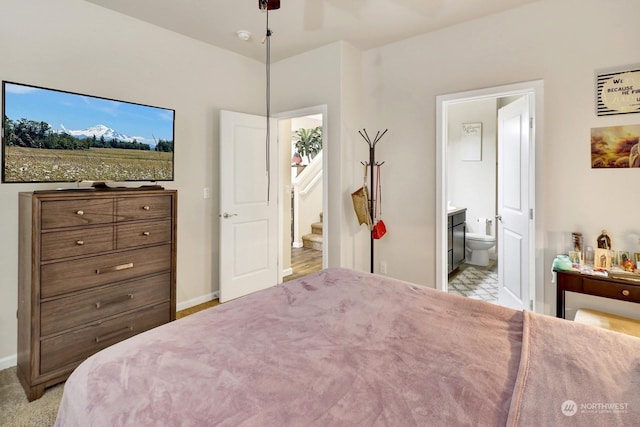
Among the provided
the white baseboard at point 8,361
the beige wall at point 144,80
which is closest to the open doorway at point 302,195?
the beige wall at point 144,80

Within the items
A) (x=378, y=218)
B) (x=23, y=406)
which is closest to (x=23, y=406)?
(x=23, y=406)

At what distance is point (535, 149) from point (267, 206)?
2.73 m

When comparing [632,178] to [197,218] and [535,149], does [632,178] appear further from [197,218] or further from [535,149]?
[197,218]

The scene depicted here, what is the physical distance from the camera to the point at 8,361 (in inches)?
94.7

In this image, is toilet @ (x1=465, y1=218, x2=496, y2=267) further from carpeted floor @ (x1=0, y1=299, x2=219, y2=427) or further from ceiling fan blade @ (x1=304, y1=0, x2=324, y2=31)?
carpeted floor @ (x1=0, y1=299, x2=219, y2=427)

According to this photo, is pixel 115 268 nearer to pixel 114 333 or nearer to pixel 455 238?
pixel 114 333

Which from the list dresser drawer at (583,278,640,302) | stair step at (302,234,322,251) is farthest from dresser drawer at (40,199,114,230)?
stair step at (302,234,322,251)

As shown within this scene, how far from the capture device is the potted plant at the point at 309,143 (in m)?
7.55

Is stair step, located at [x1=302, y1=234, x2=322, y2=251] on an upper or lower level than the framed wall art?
lower

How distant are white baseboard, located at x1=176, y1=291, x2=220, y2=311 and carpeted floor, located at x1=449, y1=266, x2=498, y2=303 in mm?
2685

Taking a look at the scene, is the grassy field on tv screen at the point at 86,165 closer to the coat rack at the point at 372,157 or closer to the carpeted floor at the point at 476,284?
the coat rack at the point at 372,157

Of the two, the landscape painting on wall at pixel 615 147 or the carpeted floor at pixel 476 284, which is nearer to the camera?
the landscape painting on wall at pixel 615 147

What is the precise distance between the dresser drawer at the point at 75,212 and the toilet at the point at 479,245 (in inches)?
176

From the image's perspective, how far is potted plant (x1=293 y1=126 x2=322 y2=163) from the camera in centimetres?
755
